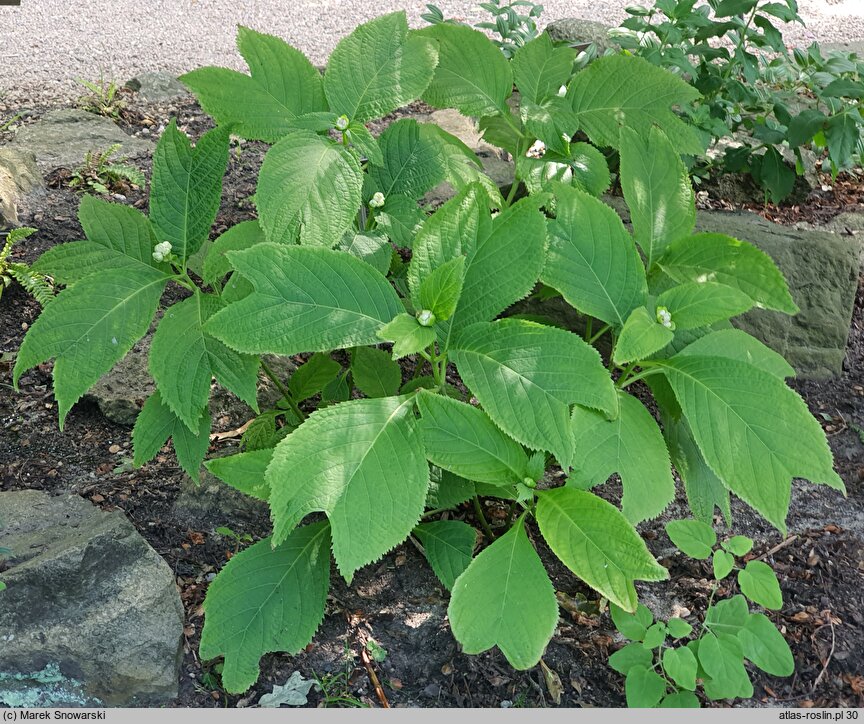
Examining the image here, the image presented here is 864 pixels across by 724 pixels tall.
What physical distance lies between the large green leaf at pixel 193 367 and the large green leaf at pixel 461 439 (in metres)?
0.46

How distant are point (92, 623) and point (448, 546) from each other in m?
0.97

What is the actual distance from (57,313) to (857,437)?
2830mm

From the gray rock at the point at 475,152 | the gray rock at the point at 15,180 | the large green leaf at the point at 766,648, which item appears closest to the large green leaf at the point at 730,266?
the large green leaf at the point at 766,648

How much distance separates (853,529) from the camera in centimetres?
284

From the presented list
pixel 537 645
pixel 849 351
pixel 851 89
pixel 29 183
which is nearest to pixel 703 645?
pixel 537 645

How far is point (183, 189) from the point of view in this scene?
90.6 inches

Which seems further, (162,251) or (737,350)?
(737,350)

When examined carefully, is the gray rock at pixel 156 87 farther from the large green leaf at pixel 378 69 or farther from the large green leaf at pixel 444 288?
the large green leaf at pixel 444 288

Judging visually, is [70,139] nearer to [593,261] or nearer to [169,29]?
[169,29]

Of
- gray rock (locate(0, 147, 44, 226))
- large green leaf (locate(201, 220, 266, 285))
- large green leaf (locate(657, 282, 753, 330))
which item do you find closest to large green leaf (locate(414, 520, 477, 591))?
large green leaf (locate(657, 282, 753, 330))

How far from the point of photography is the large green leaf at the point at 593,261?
2254mm


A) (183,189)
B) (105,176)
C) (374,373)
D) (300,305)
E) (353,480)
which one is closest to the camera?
(353,480)

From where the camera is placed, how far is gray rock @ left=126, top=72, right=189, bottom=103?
545 cm

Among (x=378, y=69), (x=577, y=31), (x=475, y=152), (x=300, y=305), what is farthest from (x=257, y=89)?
(x=577, y=31)
